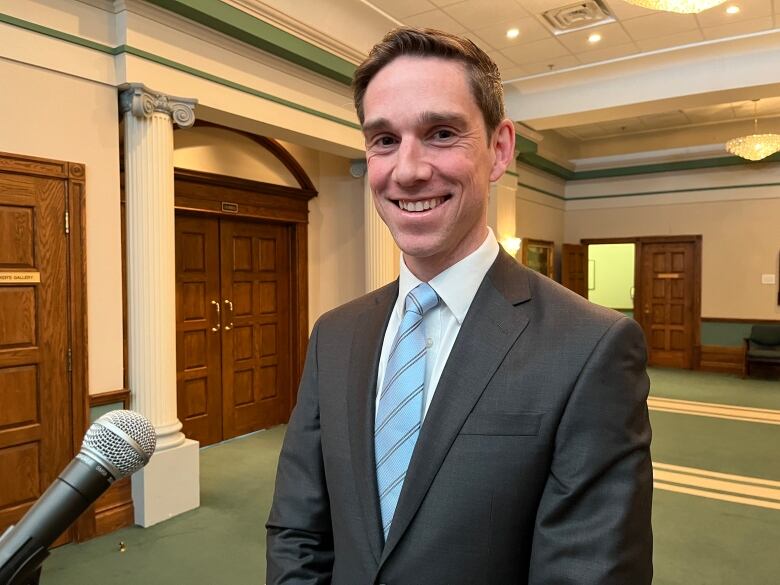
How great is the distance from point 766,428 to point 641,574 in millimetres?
6176

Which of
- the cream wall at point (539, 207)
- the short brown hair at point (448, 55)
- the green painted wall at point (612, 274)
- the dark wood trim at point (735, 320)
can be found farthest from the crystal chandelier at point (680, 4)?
the green painted wall at point (612, 274)

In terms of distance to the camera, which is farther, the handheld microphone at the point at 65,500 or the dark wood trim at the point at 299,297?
the dark wood trim at the point at 299,297

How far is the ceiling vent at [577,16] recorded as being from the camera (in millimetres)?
4621

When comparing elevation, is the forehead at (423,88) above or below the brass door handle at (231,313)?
above

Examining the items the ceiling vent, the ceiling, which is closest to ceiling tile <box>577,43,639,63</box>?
the ceiling

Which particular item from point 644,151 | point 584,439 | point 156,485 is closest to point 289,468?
point 584,439

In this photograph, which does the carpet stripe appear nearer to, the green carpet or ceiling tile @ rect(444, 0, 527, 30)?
the green carpet

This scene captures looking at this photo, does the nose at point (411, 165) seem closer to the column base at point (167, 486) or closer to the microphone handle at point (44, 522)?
the microphone handle at point (44, 522)

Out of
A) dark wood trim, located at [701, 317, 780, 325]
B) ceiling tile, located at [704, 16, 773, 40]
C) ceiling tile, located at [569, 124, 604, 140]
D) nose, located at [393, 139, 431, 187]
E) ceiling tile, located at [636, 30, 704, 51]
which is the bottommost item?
dark wood trim, located at [701, 317, 780, 325]

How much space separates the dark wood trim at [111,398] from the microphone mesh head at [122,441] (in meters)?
2.89

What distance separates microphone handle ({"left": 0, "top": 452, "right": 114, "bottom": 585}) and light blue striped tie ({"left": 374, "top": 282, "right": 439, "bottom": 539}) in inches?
18.7

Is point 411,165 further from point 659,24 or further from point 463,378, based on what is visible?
point 659,24

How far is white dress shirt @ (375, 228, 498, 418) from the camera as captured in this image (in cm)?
103

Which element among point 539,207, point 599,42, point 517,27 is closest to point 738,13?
point 599,42
